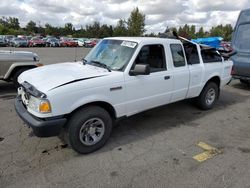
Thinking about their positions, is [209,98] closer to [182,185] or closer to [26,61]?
[182,185]

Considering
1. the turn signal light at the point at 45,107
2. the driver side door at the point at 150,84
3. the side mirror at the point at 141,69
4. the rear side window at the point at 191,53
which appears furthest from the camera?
the rear side window at the point at 191,53

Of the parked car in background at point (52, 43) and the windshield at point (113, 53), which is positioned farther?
the parked car in background at point (52, 43)

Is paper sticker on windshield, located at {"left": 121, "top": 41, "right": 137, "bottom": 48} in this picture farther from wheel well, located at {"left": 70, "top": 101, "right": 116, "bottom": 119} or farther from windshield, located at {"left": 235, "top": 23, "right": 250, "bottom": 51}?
windshield, located at {"left": 235, "top": 23, "right": 250, "bottom": 51}

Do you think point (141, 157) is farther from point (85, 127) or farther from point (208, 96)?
point (208, 96)

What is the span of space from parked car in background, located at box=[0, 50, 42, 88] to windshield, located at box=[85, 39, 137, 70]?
3.36 metres

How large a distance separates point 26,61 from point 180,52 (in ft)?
15.8

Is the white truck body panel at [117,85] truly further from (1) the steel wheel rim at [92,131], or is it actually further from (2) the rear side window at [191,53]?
(1) the steel wheel rim at [92,131]

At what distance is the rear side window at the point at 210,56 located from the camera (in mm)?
5820

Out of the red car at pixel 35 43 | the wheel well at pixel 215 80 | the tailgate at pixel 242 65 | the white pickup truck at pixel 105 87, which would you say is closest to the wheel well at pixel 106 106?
the white pickup truck at pixel 105 87

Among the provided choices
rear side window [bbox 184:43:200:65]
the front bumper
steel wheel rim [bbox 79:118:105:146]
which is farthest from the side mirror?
rear side window [bbox 184:43:200:65]

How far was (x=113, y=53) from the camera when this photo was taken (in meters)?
4.48

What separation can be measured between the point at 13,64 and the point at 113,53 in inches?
162

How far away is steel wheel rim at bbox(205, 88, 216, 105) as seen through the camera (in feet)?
19.9

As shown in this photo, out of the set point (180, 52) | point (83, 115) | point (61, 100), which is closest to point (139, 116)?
point (180, 52)
